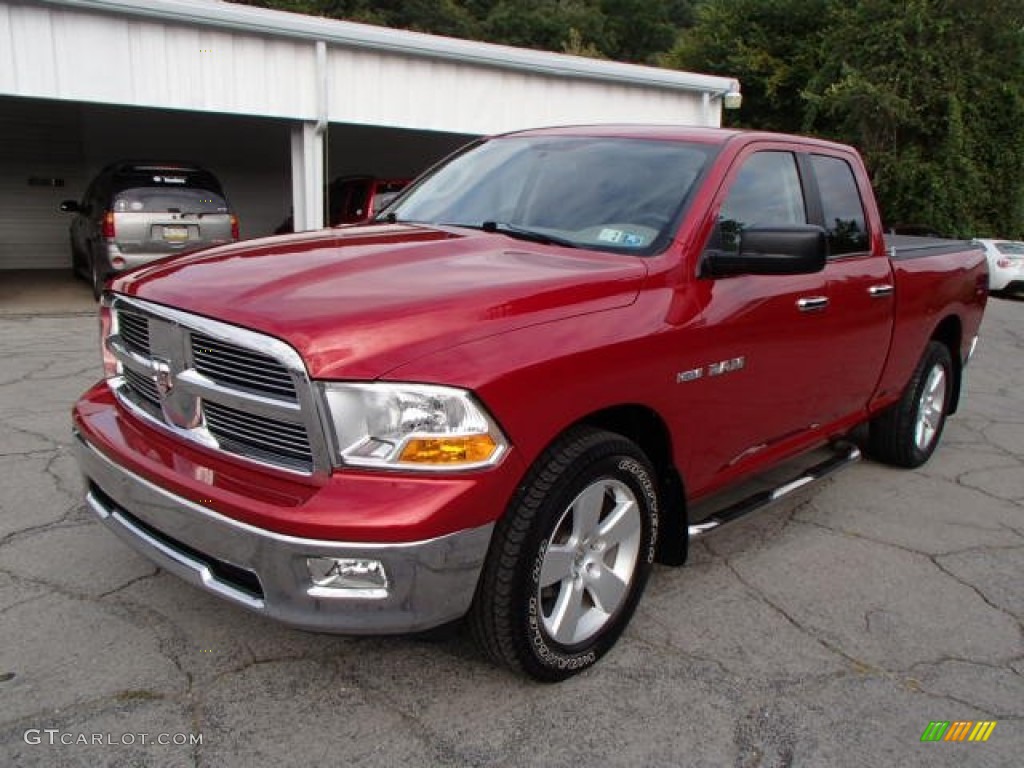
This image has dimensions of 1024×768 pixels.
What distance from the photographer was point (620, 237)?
3209mm

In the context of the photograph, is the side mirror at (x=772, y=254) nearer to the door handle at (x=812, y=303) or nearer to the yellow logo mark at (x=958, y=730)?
the door handle at (x=812, y=303)

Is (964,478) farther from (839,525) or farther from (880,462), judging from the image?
(839,525)

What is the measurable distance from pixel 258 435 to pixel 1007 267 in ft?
62.7

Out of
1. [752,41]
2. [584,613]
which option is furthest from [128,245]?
[752,41]

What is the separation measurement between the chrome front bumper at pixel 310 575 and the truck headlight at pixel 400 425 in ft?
0.74

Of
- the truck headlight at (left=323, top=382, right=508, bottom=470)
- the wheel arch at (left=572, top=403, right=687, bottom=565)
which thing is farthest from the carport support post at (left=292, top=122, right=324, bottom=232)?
the truck headlight at (left=323, top=382, right=508, bottom=470)

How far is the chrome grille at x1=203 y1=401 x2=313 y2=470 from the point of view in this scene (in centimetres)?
238

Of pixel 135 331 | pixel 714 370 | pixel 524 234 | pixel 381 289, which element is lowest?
pixel 714 370

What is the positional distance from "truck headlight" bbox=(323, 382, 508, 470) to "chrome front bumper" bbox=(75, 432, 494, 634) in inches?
8.8

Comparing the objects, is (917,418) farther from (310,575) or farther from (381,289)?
(310,575)

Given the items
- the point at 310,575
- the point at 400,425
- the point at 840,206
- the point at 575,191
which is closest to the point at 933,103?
the point at 840,206

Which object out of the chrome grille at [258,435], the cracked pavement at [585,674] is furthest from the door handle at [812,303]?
the chrome grille at [258,435]

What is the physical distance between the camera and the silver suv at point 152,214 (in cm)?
1046

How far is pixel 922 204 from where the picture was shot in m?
23.4
